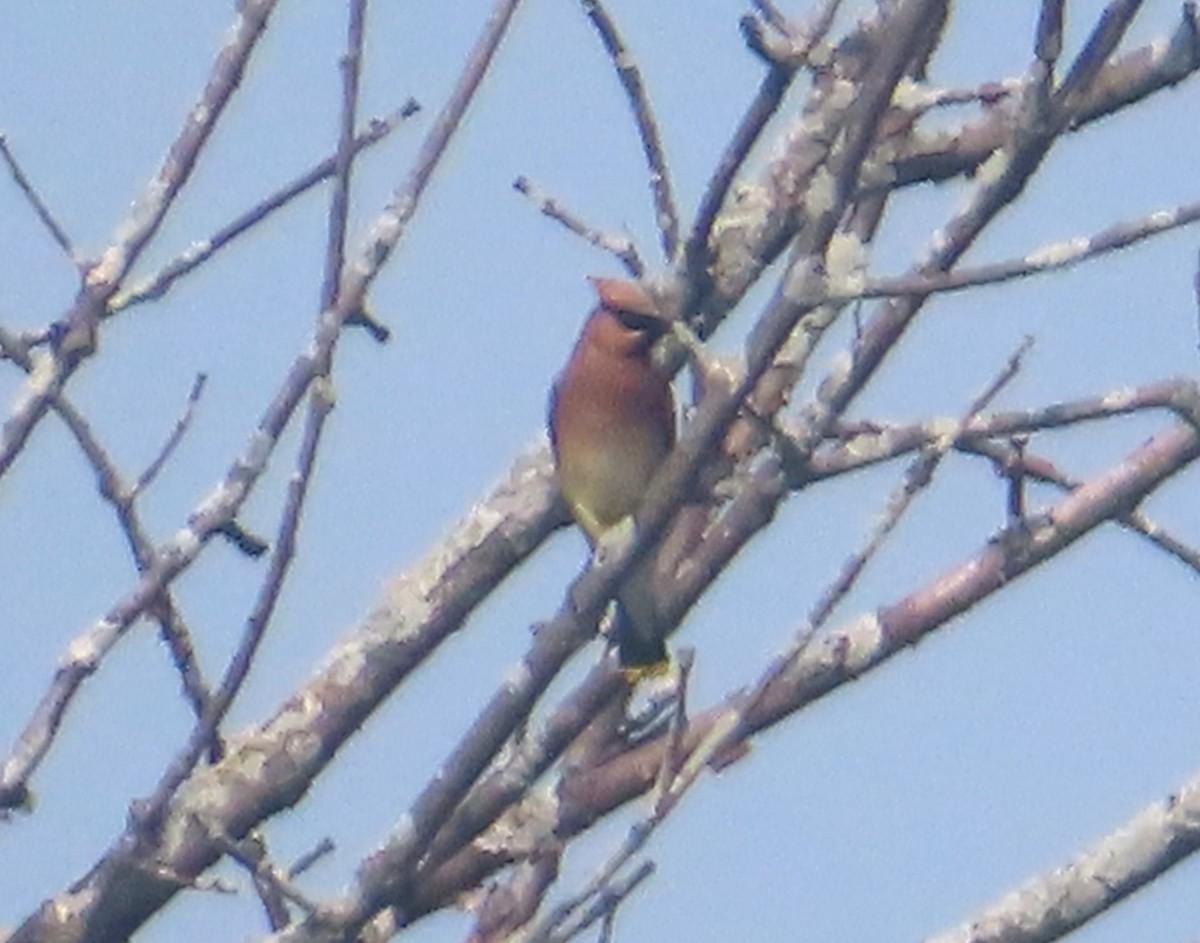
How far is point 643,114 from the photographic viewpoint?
3281 millimetres

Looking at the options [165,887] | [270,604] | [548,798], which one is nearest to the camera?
[270,604]

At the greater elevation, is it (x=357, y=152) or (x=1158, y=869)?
(x=357, y=152)

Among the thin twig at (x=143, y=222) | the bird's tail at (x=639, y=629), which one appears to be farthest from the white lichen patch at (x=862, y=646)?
the thin twig at (x=143, y=222)

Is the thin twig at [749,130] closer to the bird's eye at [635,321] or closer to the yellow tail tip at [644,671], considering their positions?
the yellow tail tip at [644,671]

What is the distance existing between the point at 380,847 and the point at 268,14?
854mm

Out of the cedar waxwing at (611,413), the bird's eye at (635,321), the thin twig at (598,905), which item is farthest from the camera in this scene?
the bird's eye at (635,321)

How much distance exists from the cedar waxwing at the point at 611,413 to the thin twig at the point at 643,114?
0.83 metres

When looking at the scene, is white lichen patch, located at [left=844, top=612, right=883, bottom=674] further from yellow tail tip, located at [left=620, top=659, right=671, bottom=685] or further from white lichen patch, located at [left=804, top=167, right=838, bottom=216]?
white lichen patch, located at [left=804, top=167, right=838, bottom=216]

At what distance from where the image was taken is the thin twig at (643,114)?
3.25m

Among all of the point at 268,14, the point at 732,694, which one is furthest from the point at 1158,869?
the point at 268,14

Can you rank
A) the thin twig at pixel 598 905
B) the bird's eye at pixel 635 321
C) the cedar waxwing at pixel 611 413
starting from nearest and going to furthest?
the thin twig at pixel 598 905
the cedar waxwing at pixel 611 413
the bird's eye at pixel 635 321

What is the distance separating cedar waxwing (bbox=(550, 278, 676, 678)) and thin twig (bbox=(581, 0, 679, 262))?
831 mm

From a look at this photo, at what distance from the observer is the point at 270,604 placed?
268 cm

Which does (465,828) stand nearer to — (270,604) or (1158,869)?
(270,604)
